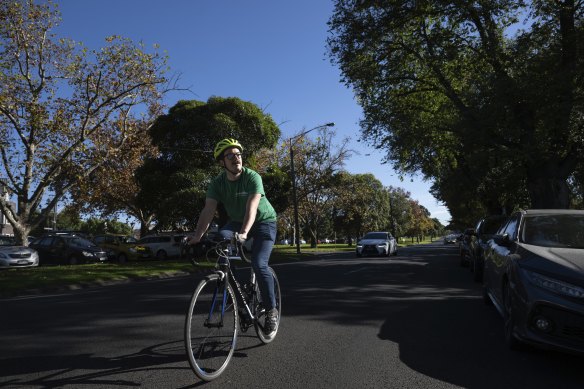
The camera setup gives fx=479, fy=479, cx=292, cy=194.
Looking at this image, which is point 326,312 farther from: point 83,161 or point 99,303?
point 83,161

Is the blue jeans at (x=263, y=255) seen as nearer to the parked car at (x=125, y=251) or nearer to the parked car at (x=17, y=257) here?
the parked car at (x=17, y=257)

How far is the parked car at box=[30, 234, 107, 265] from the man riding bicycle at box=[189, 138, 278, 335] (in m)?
20.6

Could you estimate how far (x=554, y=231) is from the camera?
5.54 meters

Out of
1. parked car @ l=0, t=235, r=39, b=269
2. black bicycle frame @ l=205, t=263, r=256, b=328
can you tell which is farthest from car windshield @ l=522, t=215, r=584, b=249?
parked car @ l=0, t=235, r=39, b=269

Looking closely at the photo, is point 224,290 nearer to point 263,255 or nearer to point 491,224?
point 263,255

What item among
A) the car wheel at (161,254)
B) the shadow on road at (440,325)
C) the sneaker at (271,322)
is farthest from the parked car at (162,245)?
the sneaker at (271,322)

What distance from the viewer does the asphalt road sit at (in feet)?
13.0

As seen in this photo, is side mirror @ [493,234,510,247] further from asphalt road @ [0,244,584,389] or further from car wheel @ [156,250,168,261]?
car wheel @ [156,250,168,261]

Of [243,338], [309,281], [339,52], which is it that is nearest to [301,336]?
[243,338]

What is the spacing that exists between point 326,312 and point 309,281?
449 centimetres

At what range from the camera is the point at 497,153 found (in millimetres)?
17859

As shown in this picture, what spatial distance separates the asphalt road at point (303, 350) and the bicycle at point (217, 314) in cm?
18

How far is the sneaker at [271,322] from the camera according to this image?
15.9ft

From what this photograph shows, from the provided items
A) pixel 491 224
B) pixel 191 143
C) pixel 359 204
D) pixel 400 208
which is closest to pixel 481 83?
pixel 491 224
